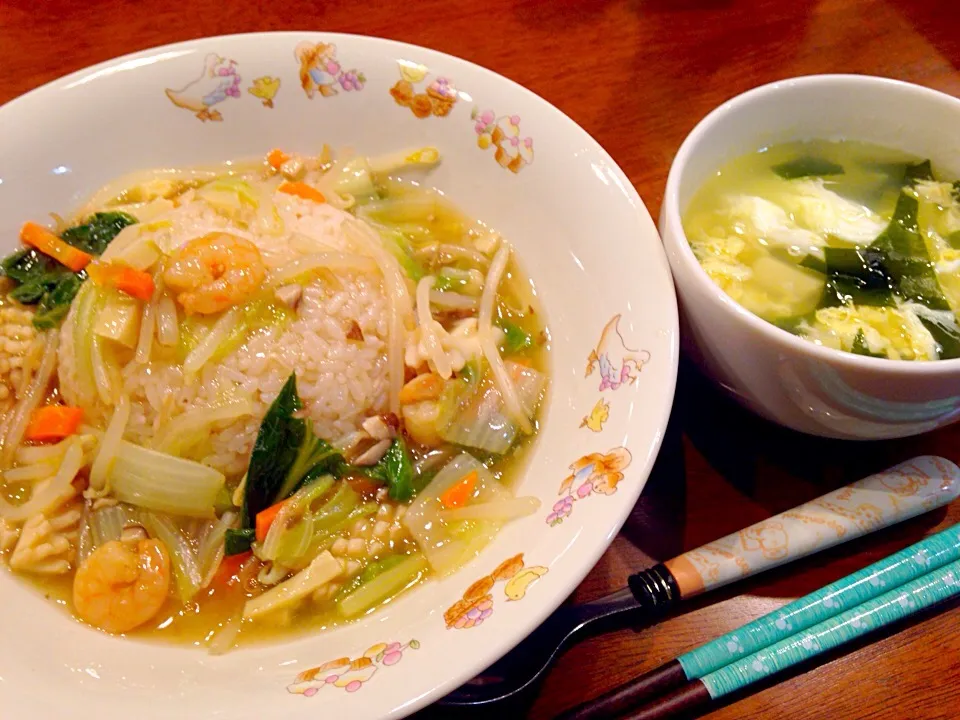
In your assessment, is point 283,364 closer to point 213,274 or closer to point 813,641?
point 213,274

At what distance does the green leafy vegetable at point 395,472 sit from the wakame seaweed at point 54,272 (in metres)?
1.00

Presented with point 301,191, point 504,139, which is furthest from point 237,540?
point 504,139

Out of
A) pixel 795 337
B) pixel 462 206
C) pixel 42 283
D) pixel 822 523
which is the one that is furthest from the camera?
pixel 462 206

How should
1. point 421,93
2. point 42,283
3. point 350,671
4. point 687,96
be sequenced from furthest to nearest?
point 687,96 < point 421,93 < point 42,283 < point 350,671

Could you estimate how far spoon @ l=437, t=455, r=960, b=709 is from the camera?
151cm

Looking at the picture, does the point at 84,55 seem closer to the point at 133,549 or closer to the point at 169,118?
the point at 169,118

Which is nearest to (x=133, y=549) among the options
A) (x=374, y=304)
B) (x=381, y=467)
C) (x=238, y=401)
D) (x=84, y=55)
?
(x=238, y=401)

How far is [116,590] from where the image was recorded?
61.6 inches

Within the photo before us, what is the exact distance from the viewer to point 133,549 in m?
1.67

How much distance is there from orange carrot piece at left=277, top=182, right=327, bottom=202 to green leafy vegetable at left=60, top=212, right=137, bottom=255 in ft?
1.62

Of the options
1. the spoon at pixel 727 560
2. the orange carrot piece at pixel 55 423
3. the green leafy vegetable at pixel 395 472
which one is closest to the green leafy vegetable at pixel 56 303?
the orange carrot piece at pixel 55 423

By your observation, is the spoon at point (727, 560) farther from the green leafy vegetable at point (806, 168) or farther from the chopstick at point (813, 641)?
the green leafy vegetable at point (806, 168)

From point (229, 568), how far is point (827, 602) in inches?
58.1

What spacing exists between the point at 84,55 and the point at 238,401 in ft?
6.23
